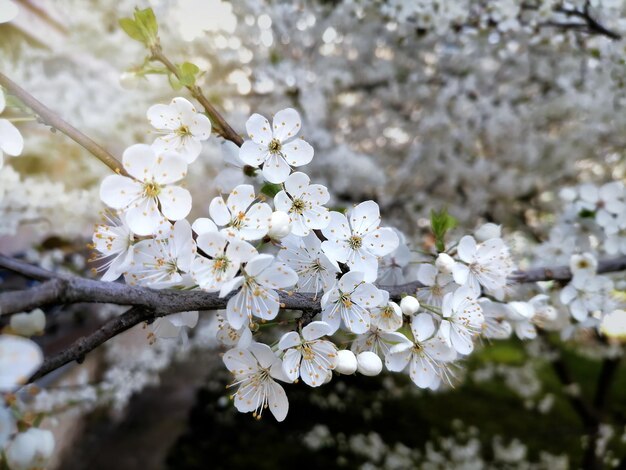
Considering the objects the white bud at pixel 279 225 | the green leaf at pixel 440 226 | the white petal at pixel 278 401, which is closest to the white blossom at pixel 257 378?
the white petal at pixel 278 401

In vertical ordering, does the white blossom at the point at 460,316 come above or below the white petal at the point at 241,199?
below

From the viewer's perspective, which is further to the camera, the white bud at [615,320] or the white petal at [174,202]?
the white bud at [615,320]

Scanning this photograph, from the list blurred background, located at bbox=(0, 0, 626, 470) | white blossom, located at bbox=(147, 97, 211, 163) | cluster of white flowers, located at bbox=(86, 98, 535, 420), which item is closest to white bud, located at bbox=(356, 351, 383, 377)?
cluster of white flowers, located at bbox=(86, 98, 535, 420)

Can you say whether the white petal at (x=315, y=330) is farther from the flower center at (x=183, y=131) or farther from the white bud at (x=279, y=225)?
the flower center at (x=183, y=131)

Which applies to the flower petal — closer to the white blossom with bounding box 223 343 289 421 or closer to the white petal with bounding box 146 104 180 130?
the white petal with bounding box 146 104 180 130

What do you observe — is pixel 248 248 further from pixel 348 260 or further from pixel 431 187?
pixel 431 187

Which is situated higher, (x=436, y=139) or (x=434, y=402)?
(x=436, y=139)

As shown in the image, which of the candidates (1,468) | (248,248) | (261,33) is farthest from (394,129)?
(1,468)

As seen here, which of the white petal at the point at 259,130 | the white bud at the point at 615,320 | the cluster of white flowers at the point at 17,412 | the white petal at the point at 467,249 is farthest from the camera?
the white bud at the point at 615,320
